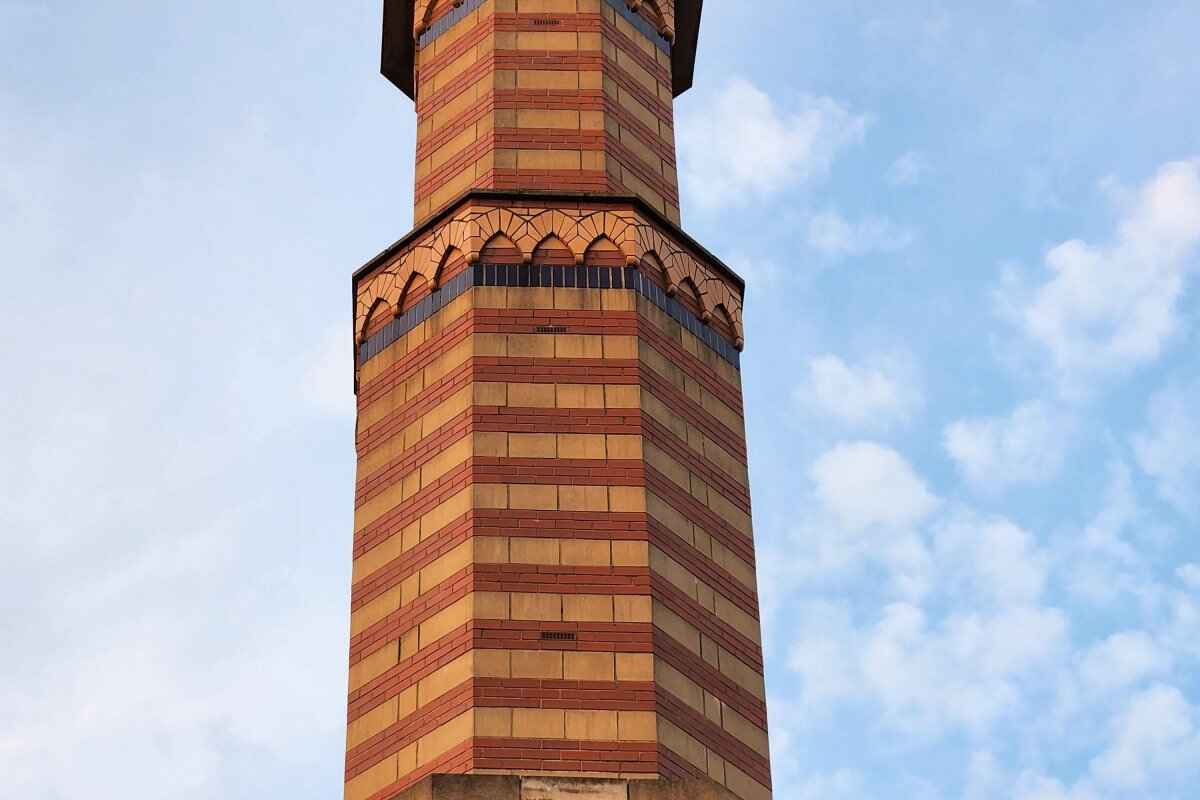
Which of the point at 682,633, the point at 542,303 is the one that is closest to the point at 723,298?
the point at 542,303

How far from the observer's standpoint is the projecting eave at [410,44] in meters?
25.4

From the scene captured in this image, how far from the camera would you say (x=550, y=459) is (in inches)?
771

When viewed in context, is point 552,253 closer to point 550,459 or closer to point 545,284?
point 545,284

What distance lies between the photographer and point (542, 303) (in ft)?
68.1

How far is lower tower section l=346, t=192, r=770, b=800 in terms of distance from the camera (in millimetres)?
18234

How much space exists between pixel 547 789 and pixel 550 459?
3.34 m

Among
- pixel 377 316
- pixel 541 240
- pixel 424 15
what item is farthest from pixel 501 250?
pixel 424 15

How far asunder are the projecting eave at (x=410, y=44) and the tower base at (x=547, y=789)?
10399mm

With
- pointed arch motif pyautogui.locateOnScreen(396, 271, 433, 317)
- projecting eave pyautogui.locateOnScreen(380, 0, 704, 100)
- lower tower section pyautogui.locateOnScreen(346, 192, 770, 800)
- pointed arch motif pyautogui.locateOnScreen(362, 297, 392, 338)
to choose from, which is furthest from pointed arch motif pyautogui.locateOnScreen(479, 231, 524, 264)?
projecting eave pyautogui.locateOnScreen(380, 0, 704, 100)

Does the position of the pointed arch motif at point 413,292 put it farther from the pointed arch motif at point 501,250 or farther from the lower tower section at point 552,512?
the pointed arch motif at point 501,250

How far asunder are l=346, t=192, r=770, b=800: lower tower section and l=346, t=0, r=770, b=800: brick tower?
0.02m

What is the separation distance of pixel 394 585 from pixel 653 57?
7288 mm

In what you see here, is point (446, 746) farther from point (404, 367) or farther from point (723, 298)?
point (723, 298)

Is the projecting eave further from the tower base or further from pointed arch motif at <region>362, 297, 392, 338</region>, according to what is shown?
the tower base
